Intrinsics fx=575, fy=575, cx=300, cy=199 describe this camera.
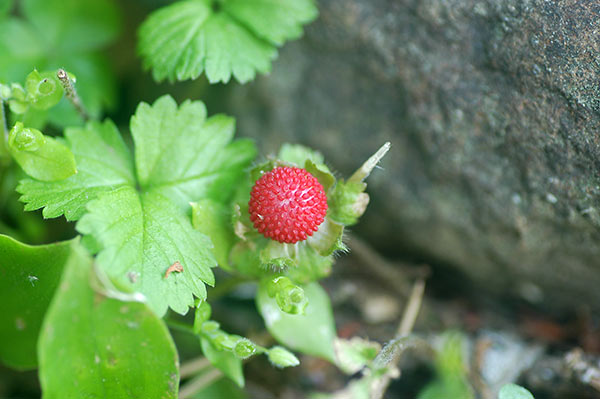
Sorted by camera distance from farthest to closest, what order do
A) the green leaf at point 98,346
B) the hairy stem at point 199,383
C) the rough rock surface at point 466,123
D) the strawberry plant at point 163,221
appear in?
the hairy stem at point 199,383 → the rough rock surface at point 466,123 → the strawberry plant at point 163,221 → the green leaf at point 98,346

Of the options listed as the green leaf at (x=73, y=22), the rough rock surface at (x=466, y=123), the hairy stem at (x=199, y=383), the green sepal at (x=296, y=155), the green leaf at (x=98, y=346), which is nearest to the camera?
the green leaf at (x=98, y=346)

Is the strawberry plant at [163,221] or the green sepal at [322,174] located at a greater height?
the green sepal at [322,174]

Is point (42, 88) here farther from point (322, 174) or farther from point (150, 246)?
point (322, 174)

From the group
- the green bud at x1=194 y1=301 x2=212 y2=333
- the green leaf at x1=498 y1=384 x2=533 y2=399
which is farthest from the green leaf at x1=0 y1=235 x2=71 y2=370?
the green leaf at x1=498 y1=384 x2=533 y2=399

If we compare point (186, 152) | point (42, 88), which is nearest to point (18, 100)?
point (42, 88)

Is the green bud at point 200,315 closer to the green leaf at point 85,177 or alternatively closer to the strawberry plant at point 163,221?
the strawberry plant at point 163,221

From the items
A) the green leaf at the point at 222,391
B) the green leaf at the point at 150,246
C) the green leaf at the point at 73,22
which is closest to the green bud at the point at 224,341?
the green leaf at the point at 150,246

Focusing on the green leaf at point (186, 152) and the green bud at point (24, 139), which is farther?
the green leaf at point (186, 152)
